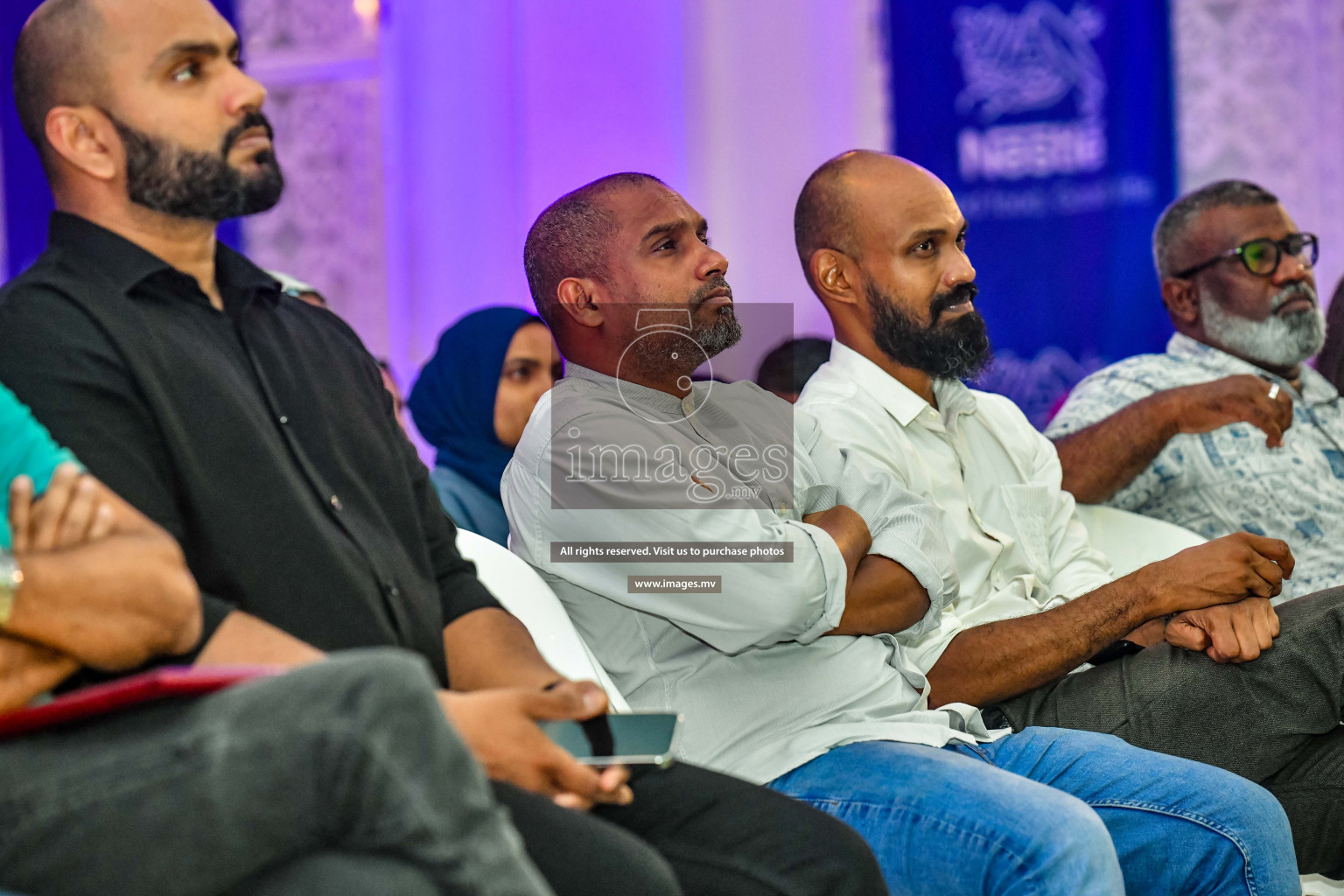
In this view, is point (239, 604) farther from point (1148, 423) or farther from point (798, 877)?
A: point (1148, 423)

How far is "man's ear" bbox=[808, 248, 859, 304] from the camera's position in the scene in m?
2.74

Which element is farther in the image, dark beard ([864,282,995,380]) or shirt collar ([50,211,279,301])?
dark beard ([864,282,995,380])

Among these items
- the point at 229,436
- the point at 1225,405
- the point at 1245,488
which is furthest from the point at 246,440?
the point at 1245,488

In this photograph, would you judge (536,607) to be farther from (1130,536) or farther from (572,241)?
(1130,536)

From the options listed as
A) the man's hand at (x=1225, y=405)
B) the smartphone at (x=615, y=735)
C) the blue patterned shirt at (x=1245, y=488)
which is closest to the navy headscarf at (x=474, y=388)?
the blue patterned shirt at (x=1245, y=488)

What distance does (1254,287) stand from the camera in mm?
3330

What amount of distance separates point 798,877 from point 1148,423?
176cm

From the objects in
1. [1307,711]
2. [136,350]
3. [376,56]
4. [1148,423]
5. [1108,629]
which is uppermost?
[376,56]

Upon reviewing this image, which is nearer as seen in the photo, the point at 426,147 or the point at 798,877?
the point at 798,877

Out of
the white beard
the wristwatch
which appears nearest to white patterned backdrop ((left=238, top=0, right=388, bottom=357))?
the white beard

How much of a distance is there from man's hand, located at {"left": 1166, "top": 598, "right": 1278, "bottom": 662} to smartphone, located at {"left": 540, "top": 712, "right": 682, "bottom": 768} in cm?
124

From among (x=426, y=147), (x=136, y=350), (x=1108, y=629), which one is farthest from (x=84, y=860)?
(x=426, y=147)

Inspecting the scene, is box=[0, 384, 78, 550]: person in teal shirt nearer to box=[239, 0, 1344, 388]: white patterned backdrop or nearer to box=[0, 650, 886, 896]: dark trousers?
box=[0, 650, 886, 896]: dark trousers

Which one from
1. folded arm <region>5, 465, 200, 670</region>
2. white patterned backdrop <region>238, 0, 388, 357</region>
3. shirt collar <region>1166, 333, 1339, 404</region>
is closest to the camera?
folded arm <region>5, 465, 200, 670</region>
